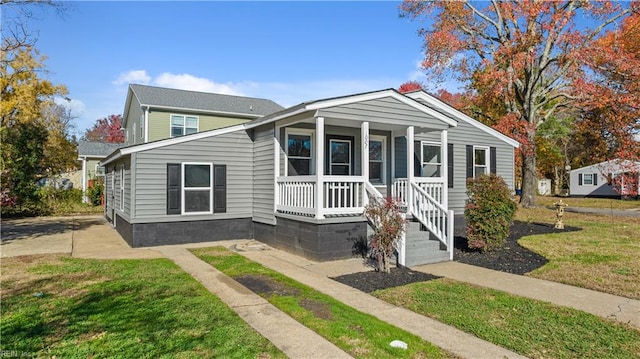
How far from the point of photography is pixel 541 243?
9.80 m

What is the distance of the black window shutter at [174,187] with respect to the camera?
9.90 metres

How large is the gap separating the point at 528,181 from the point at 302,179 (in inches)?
585

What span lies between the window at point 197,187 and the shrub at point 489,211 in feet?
22.1

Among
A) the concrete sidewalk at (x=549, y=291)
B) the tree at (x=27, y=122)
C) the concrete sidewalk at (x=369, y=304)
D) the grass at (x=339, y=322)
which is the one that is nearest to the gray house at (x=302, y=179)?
the concrete sidewalk at (x=369, y=304)

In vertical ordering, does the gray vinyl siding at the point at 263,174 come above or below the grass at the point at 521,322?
above

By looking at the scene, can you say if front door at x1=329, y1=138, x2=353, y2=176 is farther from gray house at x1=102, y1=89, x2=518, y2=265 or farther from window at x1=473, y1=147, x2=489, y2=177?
window at x1=473, y1=147, x2=489, y2=177

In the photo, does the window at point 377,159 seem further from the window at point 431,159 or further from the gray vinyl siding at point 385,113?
the gray vinyl siding at point 385,113

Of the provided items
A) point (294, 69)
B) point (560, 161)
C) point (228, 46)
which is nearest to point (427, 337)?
point (228, 46)

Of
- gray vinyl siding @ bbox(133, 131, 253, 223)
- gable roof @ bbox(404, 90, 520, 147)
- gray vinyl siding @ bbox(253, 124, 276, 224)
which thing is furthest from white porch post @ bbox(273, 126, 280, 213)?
gable roof @ bbox(404, 90, 520, 147)

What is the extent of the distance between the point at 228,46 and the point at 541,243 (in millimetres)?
12163

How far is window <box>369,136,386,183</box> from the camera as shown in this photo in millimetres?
11180

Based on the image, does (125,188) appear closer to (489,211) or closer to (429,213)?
(429,213)

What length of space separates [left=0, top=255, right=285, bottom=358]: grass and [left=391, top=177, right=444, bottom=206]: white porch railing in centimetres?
578

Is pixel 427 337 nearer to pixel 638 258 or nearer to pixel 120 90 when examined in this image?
pixel 638 258
